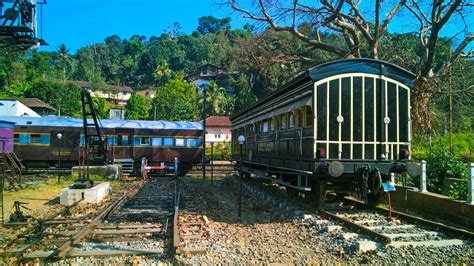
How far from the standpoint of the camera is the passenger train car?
23.6 metres

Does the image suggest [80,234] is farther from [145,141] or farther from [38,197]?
Answer: [145,141]

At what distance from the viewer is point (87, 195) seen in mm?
12039

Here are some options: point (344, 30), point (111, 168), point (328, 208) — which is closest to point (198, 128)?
point (111, 168)

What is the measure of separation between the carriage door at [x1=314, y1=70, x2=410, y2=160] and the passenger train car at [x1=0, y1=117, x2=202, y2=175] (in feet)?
54.8

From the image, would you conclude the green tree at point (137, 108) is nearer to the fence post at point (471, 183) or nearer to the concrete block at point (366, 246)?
the fence post at point (471, 183)

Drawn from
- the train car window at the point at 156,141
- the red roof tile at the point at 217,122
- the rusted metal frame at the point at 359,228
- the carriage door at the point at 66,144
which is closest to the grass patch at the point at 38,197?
the carriage door at the point at 66,144

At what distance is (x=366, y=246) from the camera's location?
6469mm

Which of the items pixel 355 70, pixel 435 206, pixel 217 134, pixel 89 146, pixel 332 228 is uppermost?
pixel 355 70

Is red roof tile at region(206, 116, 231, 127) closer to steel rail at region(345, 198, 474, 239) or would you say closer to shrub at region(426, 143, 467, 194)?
shrub at region(426, 143, 467, 194)

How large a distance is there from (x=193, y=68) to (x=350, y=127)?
111 m

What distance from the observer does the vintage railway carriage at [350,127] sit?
9.06 metres

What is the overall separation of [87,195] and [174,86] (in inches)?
2242

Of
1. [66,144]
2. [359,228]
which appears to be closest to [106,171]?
[66,144]

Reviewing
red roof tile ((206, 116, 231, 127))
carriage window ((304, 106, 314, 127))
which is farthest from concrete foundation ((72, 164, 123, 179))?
red roof tile ((206, 116, 231, 127))
